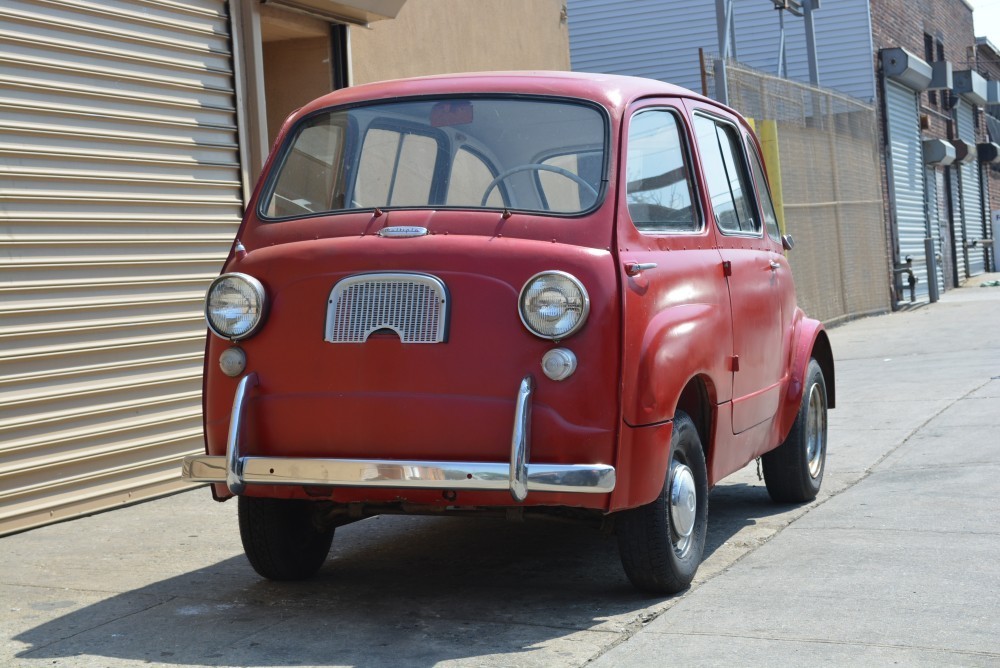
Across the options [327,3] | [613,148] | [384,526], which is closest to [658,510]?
[613,148]

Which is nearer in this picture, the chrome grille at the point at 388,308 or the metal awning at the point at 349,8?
the chrome grille at the point at 388,308

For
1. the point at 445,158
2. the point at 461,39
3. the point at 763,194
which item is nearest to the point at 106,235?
the point at 445,158

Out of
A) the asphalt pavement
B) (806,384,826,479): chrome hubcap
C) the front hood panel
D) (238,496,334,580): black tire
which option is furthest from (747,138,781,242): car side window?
(238,496,334,580): black tire

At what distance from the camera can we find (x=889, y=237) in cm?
2509

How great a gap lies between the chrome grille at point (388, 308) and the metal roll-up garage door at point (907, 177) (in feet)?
73.0

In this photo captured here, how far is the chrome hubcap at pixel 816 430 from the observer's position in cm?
696

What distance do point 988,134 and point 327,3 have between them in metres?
36.1

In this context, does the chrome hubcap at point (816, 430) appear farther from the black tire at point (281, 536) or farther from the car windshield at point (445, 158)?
the black tire at point (281, 536)

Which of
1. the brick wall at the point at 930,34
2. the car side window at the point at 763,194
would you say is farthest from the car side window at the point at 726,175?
the brick wall at the point at 930,34

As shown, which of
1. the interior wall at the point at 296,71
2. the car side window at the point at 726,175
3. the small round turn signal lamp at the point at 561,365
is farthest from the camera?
the interior wall at the point at 296,71

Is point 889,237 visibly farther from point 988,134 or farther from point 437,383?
point 437,383

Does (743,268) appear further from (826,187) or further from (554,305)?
(826,187)

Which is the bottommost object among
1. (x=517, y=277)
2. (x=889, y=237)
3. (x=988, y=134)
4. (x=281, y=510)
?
(x=281, y=510)

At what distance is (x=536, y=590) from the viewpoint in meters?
5.10
